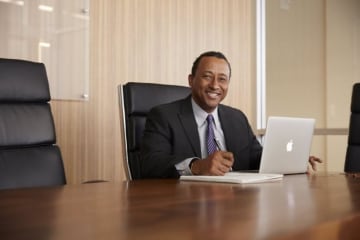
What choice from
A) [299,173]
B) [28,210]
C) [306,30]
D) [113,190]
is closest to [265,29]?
[306,30]

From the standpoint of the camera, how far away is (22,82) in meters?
2.35

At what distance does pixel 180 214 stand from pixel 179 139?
1.53 metres

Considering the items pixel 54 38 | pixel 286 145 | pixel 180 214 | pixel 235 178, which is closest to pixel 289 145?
pixel 286 145

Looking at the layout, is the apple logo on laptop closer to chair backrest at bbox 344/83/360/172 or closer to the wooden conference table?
the wooden conference table

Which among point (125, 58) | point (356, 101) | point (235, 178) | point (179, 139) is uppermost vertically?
point (125, 58)

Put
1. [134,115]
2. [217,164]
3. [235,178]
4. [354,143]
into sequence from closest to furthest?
[235,178] < [217,164] < [134,115] < [354,143]

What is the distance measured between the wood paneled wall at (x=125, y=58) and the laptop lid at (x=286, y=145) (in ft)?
5.37

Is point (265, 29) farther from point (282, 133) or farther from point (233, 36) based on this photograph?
point (282, 133)

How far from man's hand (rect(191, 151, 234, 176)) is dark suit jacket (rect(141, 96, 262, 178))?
0.65 feet

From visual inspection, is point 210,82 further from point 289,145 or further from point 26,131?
point 26,131

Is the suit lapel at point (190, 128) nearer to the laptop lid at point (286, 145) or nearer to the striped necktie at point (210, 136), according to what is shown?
the striped necktie at point (210, 136)

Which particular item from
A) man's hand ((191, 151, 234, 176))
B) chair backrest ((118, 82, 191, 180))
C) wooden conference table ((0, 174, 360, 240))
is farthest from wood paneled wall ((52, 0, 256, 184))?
wooden conference table ((0, 174, 360, 240))

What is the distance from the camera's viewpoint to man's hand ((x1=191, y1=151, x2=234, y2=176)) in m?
1.88

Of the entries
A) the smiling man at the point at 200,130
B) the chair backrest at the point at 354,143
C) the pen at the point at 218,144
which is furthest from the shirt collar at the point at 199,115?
the chair backrest at the point at 354,143
